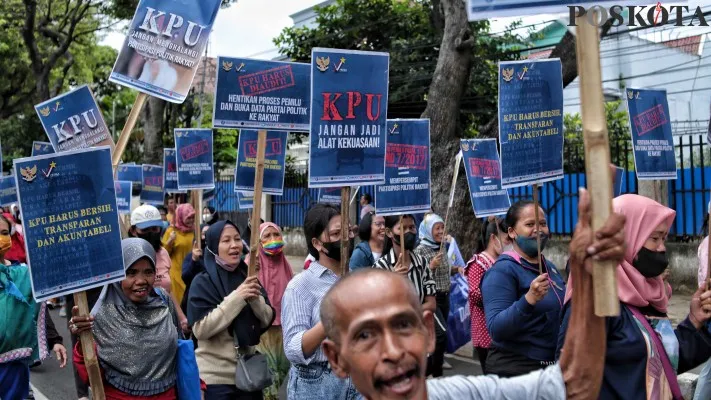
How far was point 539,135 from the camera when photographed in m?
5.11

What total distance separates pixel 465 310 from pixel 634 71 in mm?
27342

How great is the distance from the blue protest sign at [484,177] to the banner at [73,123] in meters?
3.17

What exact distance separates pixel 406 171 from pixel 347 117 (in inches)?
62.5

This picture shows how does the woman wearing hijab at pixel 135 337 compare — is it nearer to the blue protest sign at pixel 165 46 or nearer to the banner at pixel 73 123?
the blue protest sign at pixel 165 46

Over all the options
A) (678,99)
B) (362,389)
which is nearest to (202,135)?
(362,389)

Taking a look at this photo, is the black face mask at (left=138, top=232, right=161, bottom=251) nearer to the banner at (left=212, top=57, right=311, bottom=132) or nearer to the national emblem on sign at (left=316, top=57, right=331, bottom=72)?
the banner at (left=212, top=57, right=311, bottom=132)

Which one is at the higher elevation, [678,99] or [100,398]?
[678,99]

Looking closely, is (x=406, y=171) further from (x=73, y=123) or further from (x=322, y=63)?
(x=73, y=123)

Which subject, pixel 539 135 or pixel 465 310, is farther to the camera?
pixel 465 310

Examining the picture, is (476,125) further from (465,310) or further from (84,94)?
(84,94)

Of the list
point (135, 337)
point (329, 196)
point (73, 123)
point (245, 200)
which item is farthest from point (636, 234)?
point (245, 200)

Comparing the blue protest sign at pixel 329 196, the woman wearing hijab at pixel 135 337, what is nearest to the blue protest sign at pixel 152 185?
the blue protest sign at pixel 329 196

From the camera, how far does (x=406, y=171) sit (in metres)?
6.41

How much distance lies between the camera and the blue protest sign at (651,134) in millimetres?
6941
